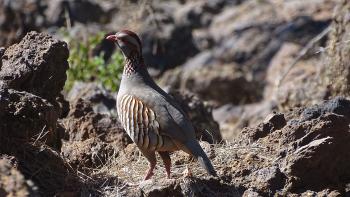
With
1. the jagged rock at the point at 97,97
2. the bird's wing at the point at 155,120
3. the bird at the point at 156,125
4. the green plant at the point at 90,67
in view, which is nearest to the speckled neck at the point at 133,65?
the bird at the point at 156,125

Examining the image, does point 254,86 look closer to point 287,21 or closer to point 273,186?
point 287,21

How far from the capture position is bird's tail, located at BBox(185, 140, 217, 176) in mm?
7000

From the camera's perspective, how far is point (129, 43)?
7969 mm

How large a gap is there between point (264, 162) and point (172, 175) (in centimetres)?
73

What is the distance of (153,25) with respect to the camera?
14906 mm

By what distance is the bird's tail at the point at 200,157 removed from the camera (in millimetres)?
7000

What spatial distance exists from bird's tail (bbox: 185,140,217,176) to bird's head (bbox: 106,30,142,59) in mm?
1207

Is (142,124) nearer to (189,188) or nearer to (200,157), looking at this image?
(200,157)

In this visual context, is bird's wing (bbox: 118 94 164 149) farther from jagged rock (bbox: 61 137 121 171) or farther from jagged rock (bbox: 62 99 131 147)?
jagged rock (bbox: 62 99 131 147)

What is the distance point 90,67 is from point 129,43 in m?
4.94

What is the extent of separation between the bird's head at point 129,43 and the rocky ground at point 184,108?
64 centimetres

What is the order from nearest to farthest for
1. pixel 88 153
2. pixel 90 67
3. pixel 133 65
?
pixel 133 65, pixel 88 153, pixel 90 67

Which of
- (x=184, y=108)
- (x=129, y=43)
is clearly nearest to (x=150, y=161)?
(x=129, y=43)

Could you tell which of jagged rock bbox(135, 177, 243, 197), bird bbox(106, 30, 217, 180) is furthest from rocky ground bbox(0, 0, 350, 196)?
bird bbox(106, 30, 217, 180)
